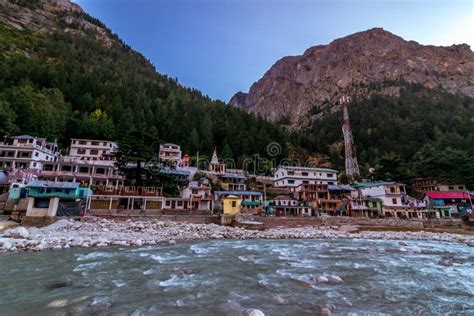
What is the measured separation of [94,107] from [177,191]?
145 ft

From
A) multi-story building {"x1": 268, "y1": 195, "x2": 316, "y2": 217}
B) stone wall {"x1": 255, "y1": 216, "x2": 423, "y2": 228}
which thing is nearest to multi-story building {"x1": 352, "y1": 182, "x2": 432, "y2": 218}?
stone wall {"x1": 255, "y1": 216, "x2": 423, "y2": 228}

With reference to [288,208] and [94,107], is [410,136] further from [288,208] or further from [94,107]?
[94,107]

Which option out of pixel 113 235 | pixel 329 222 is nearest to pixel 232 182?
pixel 329 222

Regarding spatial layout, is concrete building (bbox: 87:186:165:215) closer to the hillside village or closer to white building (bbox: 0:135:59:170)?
the hillside village

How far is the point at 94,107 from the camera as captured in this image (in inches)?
2621

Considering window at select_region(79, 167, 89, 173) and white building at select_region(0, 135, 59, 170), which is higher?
white building at select_region(0, 135, 59, 170)

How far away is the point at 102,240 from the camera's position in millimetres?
17609

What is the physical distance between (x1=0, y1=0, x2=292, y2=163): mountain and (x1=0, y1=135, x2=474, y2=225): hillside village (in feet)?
20.8

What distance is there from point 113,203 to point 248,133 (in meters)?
48.4

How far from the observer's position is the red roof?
47.3 m


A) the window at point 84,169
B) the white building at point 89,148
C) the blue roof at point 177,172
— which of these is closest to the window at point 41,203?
the window at point 84,169

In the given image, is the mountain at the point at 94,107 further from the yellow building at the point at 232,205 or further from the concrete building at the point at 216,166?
the yellow building at the point at 232,205

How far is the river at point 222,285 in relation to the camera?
20.6ft

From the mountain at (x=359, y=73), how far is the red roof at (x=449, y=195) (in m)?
86.8
